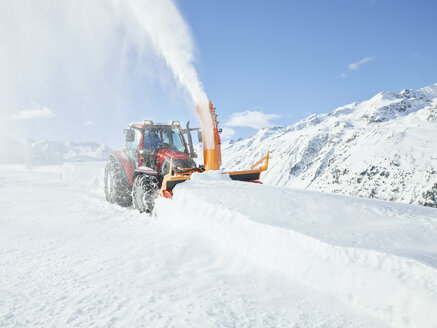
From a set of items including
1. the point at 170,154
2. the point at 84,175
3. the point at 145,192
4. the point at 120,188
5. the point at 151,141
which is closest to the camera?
the point at 145,192

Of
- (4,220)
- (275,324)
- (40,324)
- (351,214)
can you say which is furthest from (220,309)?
(4,220)

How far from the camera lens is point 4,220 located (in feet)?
19.4

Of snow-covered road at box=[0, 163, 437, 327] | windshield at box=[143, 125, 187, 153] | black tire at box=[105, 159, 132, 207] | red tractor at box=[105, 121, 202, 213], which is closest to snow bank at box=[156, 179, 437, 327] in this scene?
snow-covered road at box=[0, 163, 437, 327]

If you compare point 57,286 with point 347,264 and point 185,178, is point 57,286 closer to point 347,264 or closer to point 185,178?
point 347,264

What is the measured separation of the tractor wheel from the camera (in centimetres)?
630

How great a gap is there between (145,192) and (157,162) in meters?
1.04

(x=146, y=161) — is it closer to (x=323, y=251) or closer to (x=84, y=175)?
(x=323, y=251)

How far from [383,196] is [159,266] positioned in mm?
127701

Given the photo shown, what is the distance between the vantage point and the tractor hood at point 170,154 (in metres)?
6.84

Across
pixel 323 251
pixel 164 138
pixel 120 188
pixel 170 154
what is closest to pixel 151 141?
pixel 164 138

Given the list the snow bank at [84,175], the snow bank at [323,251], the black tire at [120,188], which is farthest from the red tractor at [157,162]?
the snow bank at [84,175]

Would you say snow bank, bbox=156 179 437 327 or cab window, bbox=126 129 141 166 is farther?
cab window, bbox=126 129 141 166

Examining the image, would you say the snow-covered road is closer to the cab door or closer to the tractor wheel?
the tractor wheel

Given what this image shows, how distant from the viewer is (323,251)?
281 centimetres
